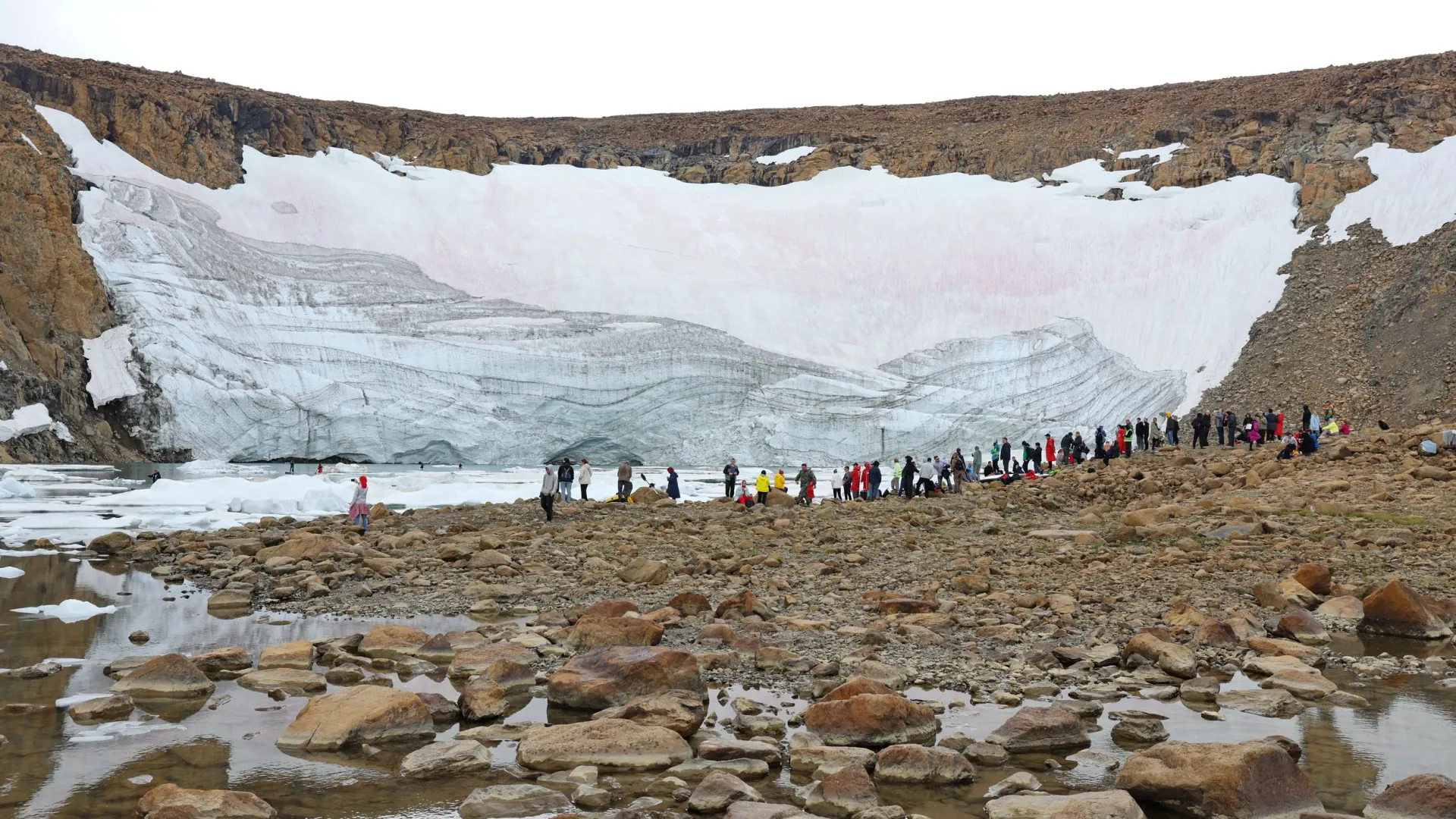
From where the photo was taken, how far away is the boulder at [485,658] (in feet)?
24.8

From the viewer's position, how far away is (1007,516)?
1708 cm

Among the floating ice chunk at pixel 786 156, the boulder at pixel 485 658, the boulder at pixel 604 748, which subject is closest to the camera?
the boulder at pixel 604 748

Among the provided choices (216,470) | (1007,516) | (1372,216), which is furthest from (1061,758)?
(1372,216)

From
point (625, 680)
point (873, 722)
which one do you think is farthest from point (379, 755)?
point (873, 722)

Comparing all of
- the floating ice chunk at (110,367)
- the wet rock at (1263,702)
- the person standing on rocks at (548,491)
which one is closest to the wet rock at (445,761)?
the wet rock at (1263,702)

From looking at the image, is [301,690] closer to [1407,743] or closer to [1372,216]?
[1407,743]

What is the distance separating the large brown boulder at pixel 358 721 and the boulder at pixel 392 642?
1959mm

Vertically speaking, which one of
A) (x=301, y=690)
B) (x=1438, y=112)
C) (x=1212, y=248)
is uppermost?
(x=1438, y=112)

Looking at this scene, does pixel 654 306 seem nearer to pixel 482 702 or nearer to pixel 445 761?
pixel 482 702

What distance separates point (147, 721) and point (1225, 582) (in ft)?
29.2

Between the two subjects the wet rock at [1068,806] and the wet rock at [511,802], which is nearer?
the wet rock at [1068,806]

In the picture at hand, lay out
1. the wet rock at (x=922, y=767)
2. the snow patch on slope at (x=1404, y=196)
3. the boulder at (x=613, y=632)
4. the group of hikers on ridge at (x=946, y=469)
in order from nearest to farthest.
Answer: the wet rock at (x=922, y=767)
the boulder at (x=613, y=632)
the group of hikers on ridge at (x=946, y=469)
the snow patch on slope at (x=1404, y=196)

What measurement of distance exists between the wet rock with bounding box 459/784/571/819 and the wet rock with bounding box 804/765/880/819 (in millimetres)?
1115

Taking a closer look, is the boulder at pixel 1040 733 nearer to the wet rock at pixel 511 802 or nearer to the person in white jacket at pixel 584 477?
the wet rock at pixel 511 802
